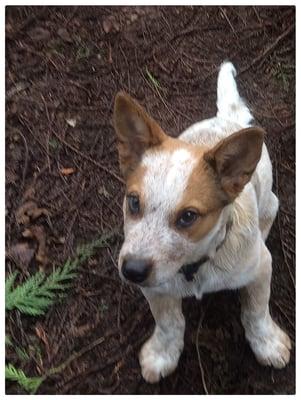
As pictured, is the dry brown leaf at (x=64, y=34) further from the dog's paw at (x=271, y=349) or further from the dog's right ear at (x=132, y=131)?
the dog's paw at (x=271, y=349)

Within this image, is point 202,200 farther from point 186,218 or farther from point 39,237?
point 39,237

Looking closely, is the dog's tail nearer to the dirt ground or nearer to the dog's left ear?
the dirt ground

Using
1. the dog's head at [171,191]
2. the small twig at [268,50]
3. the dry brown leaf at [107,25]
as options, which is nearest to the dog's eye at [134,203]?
the dog's head at [171,191]

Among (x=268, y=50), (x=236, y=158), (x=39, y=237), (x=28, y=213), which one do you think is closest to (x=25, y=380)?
(x=39, y=237)

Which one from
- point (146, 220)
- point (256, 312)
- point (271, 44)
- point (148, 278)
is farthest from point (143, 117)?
point (271, 44)

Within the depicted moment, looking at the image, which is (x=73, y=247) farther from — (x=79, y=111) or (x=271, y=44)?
(x=271, y=44)

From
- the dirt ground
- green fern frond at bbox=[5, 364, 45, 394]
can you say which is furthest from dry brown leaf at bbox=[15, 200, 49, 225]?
green fern frond at bbox=[5, 364, 45, 394]

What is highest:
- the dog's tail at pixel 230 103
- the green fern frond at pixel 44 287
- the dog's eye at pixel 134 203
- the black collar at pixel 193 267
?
the dog's eye at pixel 134 203
